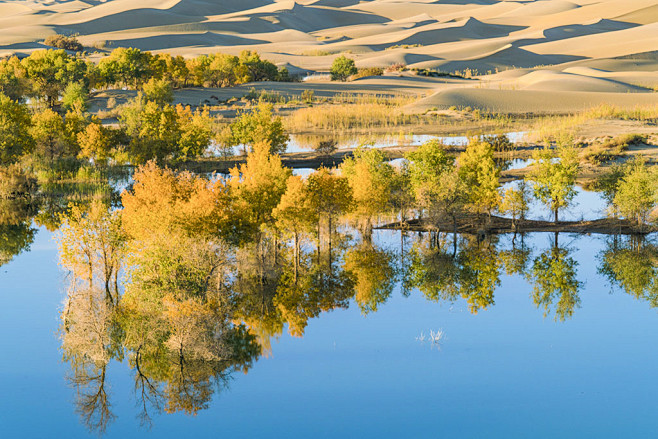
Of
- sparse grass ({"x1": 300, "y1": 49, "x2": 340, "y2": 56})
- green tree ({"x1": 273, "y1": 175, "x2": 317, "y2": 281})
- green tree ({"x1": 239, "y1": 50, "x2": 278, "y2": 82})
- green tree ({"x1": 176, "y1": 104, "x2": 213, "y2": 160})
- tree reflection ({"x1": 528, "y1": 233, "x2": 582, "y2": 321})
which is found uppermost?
sparse grass ({"x1": 300, "y1": 49, "x2": 340, "y2": 56})

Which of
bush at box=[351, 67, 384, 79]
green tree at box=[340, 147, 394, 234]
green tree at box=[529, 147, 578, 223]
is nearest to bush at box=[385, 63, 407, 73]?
bush at box=[351, 67, 384, 79]

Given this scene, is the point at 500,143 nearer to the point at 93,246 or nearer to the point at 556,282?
the point at 556,282

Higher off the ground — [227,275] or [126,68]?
[126,68]

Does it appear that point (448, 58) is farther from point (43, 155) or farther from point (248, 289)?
point (248, 289)

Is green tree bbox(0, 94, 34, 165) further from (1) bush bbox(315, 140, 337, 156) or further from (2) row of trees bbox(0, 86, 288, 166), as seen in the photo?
(1) bush bbox(315, 140, 337, 156)

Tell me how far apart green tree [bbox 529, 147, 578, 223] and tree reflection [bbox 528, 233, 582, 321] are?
12.6ft

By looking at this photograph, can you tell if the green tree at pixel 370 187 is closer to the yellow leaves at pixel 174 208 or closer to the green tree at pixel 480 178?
the green tree at pixel 480 178

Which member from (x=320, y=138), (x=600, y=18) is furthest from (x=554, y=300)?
(x=600, y=18)

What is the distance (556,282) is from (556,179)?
9.47 m

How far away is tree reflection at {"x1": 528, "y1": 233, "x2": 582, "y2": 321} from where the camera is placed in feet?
103

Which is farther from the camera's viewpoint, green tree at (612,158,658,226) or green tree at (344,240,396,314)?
green tree at (612,158,658,226)

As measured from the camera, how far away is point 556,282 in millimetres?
34094

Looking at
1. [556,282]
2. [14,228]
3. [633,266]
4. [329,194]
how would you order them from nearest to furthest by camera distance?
1. [556,282]
2. [633,266]
3. [329,194]
4. [14,228]

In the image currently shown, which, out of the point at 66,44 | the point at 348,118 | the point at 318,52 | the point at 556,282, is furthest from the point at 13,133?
the point at 318,52
